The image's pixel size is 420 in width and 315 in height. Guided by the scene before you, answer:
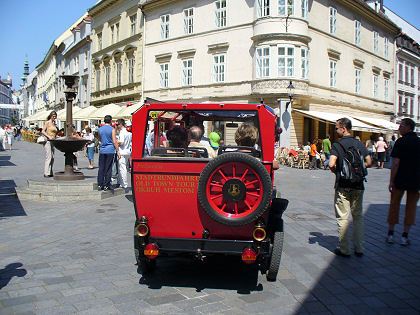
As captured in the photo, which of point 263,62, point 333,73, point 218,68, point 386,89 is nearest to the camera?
point 263,62

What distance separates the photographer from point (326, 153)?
2072 centimetres

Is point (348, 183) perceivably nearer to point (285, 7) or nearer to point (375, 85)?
point (285, 7)

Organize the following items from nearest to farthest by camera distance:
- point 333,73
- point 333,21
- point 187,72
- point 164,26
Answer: point 333,21
point 333,73
point 187,72
point 164,26

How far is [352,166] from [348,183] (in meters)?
0.25

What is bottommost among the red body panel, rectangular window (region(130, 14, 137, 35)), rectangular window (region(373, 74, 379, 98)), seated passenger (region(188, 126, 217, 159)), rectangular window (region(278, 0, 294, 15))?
the red body panel

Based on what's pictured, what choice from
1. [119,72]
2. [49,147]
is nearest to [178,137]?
[49,147]

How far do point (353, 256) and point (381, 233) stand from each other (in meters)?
1.64

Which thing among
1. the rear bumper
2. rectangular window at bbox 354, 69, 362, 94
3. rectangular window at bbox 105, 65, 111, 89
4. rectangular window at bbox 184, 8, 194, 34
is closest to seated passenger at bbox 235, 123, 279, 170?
the rear bumper

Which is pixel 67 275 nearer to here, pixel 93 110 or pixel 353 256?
pixel 353 256

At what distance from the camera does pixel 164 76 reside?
32.1 m

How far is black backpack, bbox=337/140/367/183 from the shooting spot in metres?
5.43

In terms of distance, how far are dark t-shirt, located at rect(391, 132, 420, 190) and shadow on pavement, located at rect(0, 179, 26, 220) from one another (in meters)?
6.79

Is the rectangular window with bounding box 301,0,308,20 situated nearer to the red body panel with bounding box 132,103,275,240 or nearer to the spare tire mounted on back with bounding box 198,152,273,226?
the red body panel with bounding box 132,103,275,240

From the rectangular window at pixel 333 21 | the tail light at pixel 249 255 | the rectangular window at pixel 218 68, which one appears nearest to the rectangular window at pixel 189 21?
the rectangular window at pixel 218 68
